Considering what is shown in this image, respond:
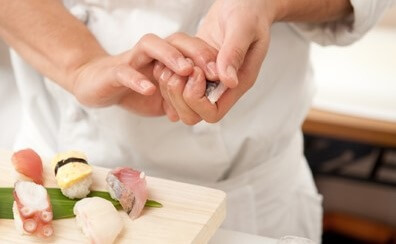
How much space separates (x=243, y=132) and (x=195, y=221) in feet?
1.04

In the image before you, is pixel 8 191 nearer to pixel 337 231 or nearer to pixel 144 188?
pixel 144 188

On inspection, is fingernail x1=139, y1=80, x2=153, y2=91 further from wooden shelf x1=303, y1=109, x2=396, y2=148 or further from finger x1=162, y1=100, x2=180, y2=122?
wooden shelf x1=303, y1=109, x2=396, y2=148

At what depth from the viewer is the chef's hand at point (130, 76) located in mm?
644

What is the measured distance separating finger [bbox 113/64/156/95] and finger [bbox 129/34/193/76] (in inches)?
1.0

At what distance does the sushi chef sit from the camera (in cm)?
72

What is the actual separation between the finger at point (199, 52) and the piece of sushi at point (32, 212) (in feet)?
0.69

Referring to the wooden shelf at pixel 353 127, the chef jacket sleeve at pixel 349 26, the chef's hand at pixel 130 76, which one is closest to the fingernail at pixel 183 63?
the chef's hand at pixel 130 76

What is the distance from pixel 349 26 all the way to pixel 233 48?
12.8 inches

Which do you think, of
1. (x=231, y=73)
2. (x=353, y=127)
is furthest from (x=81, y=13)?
(x=353, y=127)

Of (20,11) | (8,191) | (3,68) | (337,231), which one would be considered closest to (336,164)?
(337,231)

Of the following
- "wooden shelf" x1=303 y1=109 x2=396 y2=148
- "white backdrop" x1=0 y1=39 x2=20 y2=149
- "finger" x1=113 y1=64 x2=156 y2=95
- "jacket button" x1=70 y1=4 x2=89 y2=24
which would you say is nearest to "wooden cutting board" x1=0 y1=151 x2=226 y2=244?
"finger" x1=113 y1=64 x2=156 y2=95

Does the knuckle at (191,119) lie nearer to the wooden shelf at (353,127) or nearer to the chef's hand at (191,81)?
the chef's hand at (191,81)

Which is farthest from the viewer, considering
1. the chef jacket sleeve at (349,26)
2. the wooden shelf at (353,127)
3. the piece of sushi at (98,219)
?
the wooden shelf at (353,127)

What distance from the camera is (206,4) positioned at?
2.77ft
